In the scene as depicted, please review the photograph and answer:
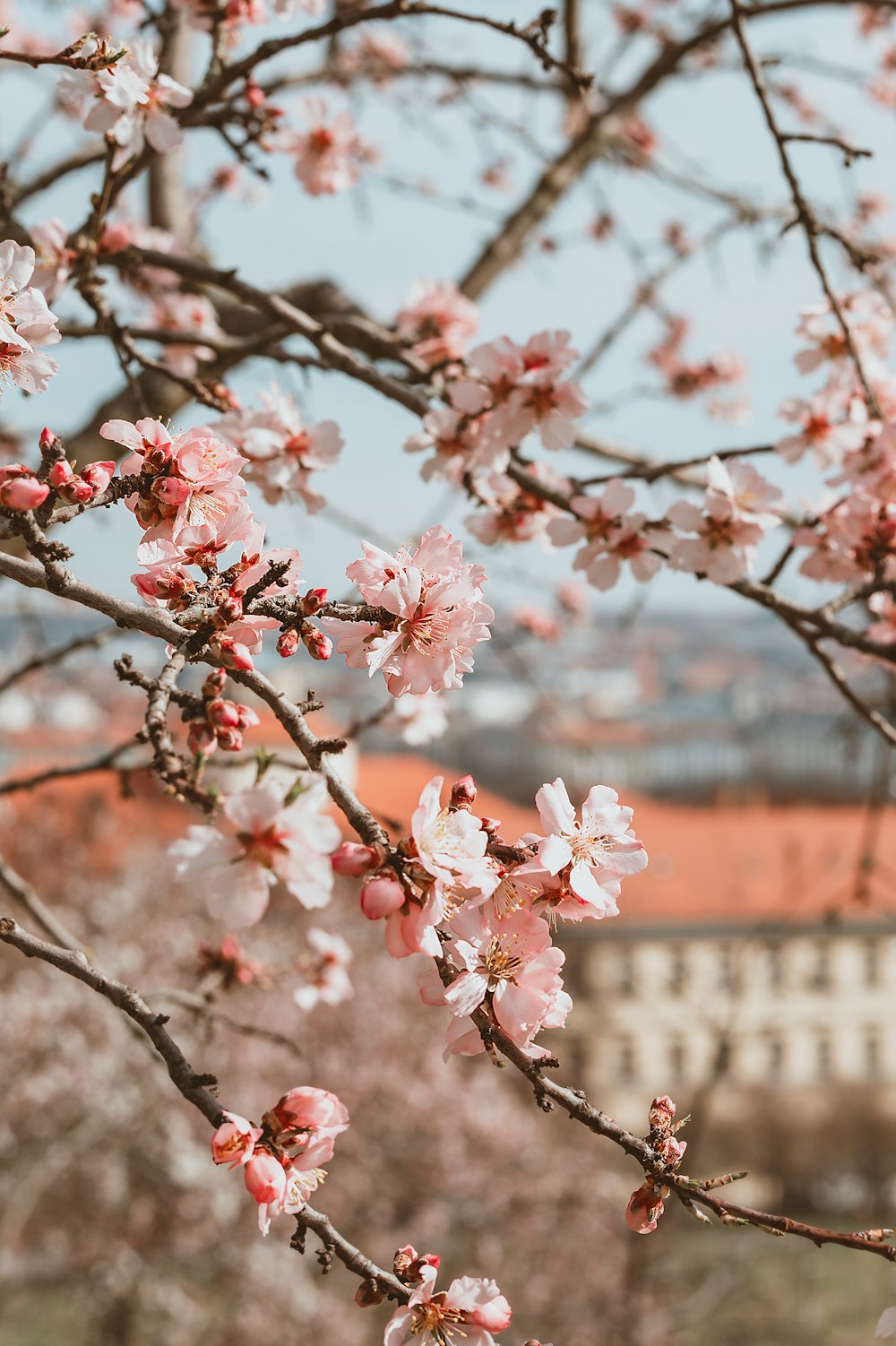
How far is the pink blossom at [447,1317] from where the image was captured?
3.67 ft

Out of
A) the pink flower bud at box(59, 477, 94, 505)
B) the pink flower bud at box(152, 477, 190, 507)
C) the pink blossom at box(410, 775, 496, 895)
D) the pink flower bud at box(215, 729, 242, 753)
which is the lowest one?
the pink blossom at box(410, 775, 496, 895)

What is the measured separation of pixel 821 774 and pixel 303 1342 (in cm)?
4706

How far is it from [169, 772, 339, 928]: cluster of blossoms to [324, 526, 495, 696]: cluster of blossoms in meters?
0.29

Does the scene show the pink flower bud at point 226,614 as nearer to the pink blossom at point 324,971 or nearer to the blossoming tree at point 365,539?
the blossoming tree at point 365,539

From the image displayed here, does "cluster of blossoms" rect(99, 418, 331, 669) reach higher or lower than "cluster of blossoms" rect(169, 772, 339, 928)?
higher

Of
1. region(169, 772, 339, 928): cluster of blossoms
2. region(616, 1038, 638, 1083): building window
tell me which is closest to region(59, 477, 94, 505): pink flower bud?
region(169, 772, 339, 928): cluster of blossoms

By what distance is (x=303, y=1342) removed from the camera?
1278 centimetres

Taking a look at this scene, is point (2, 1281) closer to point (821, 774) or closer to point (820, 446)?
point (820, 446)

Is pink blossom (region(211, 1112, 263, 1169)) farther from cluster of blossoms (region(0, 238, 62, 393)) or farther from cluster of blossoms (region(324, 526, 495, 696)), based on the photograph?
cluster of blossoms (region(0, 238, 62, 393))

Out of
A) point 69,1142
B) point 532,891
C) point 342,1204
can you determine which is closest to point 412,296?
point 532,891

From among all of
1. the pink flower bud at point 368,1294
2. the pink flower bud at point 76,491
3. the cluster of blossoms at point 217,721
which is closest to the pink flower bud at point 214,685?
the cluster of blossoms at point 217,721

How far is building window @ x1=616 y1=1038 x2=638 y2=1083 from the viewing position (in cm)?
3159

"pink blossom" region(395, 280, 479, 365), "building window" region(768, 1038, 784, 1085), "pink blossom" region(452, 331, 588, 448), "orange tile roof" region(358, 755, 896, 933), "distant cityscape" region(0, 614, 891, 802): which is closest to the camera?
"pink blossom" region(452, 331, 588, 448)

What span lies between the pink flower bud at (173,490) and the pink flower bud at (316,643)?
193 mm
